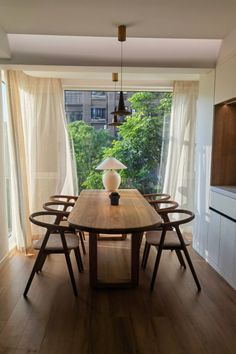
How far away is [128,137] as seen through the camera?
4391 mm

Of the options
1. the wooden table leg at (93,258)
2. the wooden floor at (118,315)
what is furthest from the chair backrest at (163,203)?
the wooden table leg at (93,258)

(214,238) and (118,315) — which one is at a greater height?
(214,238)

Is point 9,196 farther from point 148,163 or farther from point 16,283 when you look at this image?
point 148,163

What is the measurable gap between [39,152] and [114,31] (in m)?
2.06

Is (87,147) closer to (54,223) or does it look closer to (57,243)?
(54,223)

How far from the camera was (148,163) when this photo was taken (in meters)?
4.47

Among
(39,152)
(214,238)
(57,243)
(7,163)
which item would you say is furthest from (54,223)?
(214,238)

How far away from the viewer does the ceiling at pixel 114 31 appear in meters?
2.26

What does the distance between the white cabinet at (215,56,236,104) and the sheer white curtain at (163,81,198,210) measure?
0.97m

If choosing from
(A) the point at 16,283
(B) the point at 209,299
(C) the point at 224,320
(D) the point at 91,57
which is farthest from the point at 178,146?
(A) the point at 16,283

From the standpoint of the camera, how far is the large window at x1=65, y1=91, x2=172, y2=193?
432 centimetres

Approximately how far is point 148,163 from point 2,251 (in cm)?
246

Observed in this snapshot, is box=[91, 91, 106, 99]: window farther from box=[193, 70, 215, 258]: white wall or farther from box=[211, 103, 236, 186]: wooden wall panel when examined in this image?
box=[211, 103, 236, 186]: wooden wall panel

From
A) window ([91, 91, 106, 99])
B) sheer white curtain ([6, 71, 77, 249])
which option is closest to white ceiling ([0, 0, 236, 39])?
sheer white curtain ([6, 71, 77, 249])
